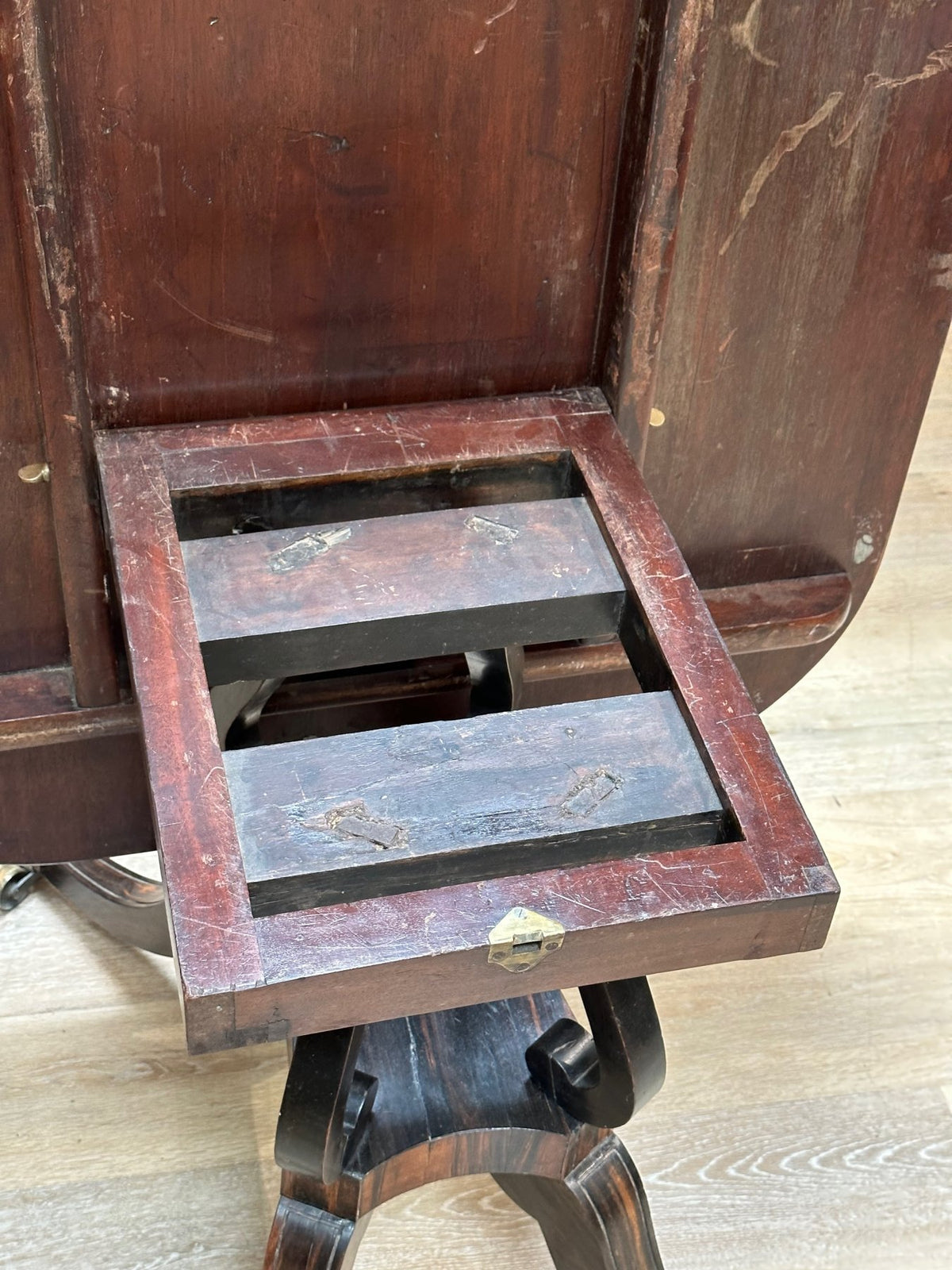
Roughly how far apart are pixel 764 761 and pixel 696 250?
16.0 inches

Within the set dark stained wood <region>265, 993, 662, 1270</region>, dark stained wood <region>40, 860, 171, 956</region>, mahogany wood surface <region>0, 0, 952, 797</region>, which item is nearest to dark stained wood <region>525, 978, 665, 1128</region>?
dark stained wood <region>265, 993, 662, 1270</region>

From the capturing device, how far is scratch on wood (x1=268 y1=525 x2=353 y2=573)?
0.94 m

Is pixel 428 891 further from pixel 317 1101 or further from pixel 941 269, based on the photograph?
pixel 941 269

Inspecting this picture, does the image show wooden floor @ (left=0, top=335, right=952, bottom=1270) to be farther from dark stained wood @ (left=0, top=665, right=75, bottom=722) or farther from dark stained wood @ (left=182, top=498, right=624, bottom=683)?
dark stained wood @ (left=182, top=498, right=624, bottom=683)

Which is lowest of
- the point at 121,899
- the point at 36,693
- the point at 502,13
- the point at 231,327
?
the point at 121,899

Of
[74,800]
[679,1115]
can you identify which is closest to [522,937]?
[74,800]

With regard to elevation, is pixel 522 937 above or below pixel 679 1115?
above

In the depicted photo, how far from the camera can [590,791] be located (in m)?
0.83

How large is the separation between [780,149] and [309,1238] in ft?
2.93

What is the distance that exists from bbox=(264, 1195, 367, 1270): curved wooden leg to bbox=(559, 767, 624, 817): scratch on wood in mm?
515

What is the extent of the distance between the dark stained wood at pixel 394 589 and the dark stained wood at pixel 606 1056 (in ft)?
0.87

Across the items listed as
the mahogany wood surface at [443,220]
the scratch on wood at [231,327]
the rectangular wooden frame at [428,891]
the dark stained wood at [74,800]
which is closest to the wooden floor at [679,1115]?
the dark stained wood at [74,800]

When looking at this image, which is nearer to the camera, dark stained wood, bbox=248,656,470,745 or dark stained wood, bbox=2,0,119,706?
dark stained wood, bbox=2,0,119,706

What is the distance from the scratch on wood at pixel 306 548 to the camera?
935 mm
